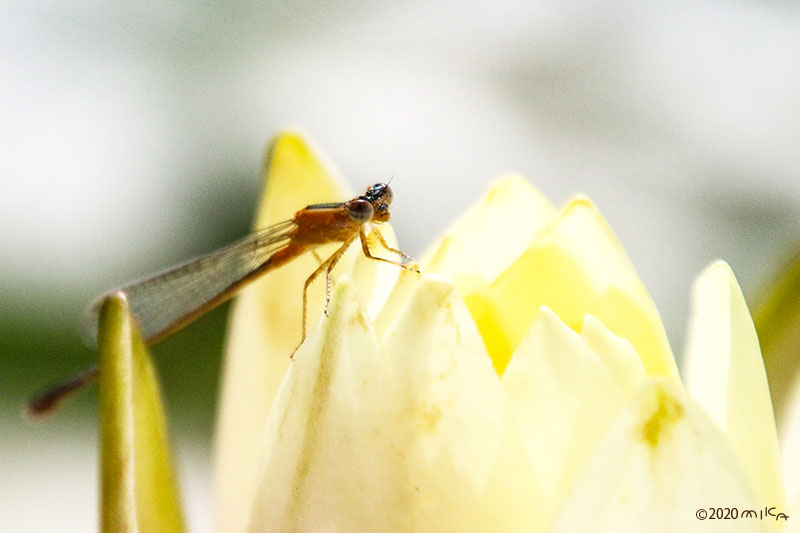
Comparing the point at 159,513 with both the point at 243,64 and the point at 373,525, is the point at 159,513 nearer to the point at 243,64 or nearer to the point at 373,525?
the point at 373,525

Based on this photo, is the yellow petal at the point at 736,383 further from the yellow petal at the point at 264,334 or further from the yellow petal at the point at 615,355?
the yellow petal at the point at 264,334

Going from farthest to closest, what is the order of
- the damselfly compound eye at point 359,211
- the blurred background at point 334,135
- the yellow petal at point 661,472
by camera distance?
the blurred background at point 334,135 → the damselfly compound eye at point 359,211 → the yellow petal at point 661,472

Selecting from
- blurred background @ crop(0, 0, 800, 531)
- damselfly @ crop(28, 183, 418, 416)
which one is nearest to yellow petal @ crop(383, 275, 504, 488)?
damselfly @ crop(28, 183, 418, 416)

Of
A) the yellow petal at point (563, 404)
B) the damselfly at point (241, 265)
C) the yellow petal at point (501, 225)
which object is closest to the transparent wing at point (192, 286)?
the damselfly at point (241, 265)

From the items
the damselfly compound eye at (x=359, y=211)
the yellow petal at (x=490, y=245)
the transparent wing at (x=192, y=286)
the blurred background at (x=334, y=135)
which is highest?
the blurred background at (x=334, y=135)

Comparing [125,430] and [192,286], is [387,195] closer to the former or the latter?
[192,286]

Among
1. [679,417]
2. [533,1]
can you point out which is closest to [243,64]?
[533,1]

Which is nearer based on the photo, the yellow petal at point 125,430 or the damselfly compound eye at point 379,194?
the yellow petal at point 125,430
